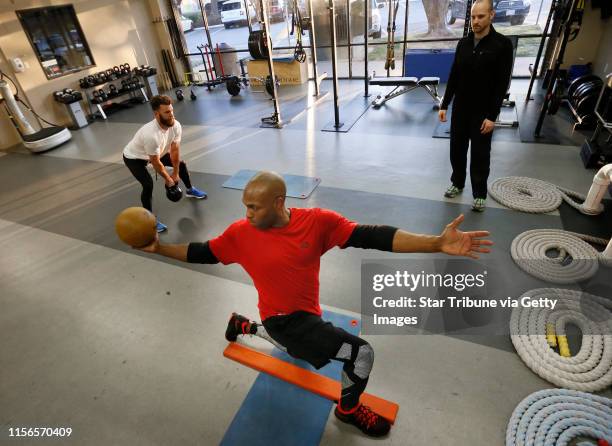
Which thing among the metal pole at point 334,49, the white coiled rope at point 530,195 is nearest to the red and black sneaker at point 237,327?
the white coiled rope at point 530,195

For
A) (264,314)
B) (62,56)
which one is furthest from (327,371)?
(62,56)

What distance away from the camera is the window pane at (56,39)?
20.4 ft

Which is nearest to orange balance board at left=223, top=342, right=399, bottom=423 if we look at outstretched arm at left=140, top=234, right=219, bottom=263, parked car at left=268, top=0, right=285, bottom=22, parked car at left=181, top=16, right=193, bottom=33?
outstretched arm at left=140, top=234, right=219, bottom=263

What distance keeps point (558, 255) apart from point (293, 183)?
2502mm

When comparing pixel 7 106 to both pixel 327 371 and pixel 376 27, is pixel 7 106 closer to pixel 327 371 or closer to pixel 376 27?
pixel 327 371

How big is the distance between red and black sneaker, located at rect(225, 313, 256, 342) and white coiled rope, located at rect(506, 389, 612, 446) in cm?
138

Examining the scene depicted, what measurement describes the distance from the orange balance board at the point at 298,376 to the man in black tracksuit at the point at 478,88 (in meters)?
2.04

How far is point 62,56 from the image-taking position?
22.1ft

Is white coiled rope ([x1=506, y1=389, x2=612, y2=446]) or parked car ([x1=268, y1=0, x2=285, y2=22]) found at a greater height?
parked car ([x1=268, y1=0, x2=285, y2=22])

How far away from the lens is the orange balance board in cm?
171

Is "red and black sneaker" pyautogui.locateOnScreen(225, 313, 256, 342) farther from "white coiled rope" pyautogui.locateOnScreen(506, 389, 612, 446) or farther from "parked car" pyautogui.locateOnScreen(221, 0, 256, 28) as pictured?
"parked car" pyautogui.locateOnScreen(221, 0, 256, 28)

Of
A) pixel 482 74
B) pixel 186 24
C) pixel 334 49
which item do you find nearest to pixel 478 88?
pixel 482 74

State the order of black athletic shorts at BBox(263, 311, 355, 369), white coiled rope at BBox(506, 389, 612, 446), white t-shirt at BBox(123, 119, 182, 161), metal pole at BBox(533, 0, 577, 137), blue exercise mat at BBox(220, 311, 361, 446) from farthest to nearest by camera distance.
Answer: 1. metal pole at BBox(533, 0, 577, 137)
2. white t-shirt at BBox(123, 119, 182, 161)
3. blue exercise mat at BBox(220, 311, 361, 446)
4. white coiled rope at BBox(506, 389, 612, 446)
5. black athletic shorts at BBox(263, 311, 355, 369)

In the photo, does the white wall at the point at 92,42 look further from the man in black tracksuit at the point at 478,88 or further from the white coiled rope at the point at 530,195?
the white coiled rope at the point at 530,195
